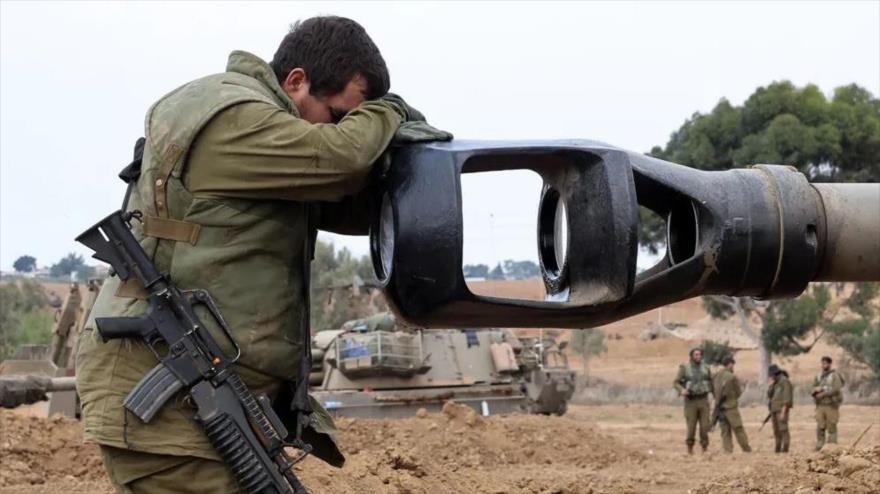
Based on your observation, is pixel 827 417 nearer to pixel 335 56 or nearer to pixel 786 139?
pixel 786 139

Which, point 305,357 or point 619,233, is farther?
point 305,357

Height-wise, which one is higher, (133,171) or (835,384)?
(133,171)

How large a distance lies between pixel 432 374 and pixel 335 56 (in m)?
15.0

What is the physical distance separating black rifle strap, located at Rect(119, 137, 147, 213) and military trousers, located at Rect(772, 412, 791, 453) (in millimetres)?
15466

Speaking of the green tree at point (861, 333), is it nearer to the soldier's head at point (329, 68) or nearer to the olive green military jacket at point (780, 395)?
the olive green military jacket at point (780, 395)

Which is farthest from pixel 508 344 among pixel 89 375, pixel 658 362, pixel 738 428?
pixel 658 362

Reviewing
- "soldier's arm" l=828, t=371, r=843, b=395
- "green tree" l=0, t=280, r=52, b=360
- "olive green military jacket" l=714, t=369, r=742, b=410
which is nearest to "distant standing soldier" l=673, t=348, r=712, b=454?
"olive green military jacket" l=714, t=369, r=742, b=410

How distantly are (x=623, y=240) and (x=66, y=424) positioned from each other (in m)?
10.6

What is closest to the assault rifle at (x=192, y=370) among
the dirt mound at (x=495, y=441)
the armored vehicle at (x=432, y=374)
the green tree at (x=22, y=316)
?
the dirt mound at (x=495, y=441)

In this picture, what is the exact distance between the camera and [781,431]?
17453 mm

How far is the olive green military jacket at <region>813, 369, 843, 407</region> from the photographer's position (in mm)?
16766

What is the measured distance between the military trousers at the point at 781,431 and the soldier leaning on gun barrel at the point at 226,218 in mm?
15357

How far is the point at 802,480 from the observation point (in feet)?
17.9

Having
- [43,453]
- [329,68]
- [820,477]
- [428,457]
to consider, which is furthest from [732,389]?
[329,68]
